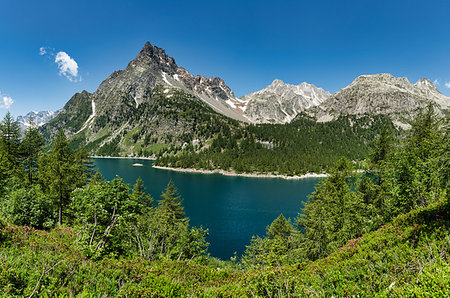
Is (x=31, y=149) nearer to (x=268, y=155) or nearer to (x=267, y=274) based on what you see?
(x=267, y=274)

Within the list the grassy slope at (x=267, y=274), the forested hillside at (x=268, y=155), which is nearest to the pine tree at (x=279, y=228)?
the grassy slope at (x=267, y=274)

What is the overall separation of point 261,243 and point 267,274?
20071 millimetres

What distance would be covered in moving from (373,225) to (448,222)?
28.3 ft

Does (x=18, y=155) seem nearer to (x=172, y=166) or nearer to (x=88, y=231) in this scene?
(x=88, y=231)

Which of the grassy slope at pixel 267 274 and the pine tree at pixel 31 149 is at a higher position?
the pine tree at pixel 31 149

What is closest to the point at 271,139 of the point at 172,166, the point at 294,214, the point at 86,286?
the point at 172,166

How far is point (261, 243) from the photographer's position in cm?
2561

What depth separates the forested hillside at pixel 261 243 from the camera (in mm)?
6363

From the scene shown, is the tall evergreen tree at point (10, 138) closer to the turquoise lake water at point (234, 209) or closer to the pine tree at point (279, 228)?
the turquoise lake water at point (234, 209)

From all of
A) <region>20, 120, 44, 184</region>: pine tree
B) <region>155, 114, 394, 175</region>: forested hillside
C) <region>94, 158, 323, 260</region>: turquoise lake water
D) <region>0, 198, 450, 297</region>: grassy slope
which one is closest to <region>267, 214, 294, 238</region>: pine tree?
<region>94, 158, 323, 260</region>: turquoise lake water

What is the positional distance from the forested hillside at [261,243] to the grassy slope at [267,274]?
44mm

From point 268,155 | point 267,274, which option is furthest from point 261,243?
point 268,155

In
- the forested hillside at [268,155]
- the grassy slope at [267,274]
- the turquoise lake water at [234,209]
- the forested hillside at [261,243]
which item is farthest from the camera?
the forested hillside at [268,155]

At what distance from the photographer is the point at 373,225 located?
1605 cm
